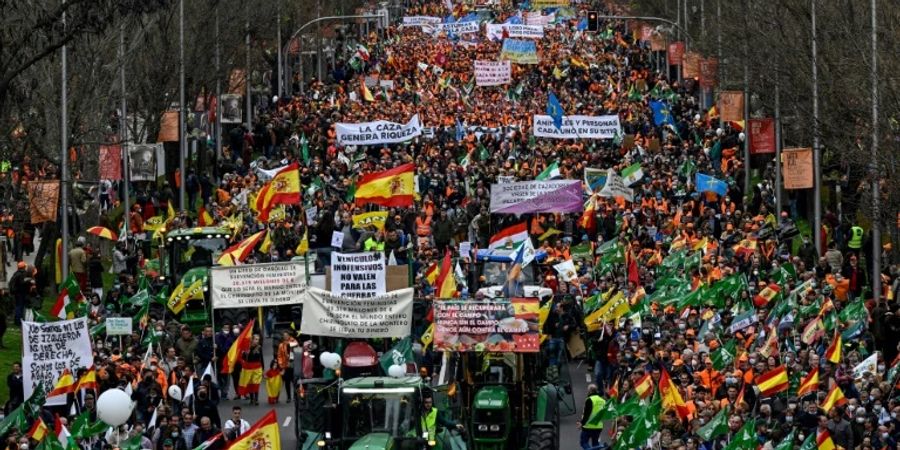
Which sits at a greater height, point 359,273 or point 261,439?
point 359,273

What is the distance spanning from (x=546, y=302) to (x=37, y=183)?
1147 cm

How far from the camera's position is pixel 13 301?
49531mm

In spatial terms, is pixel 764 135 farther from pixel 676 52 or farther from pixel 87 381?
pixel 87 381

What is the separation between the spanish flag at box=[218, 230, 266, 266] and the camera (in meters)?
45.6

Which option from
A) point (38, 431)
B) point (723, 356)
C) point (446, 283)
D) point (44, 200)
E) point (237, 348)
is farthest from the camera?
point (44, 200)

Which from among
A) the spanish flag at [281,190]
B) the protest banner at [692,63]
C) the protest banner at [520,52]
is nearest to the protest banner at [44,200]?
the spanish flag at [281,190]

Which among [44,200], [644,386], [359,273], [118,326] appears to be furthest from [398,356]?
[44,200]

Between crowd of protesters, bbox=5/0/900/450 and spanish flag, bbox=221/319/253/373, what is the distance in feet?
0.75

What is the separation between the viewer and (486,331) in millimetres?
33781

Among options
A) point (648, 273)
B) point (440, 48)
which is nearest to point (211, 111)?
point (440, 48)

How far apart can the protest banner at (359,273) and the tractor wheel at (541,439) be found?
24.7ft

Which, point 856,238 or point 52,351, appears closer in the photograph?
point 52,351

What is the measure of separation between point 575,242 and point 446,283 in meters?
11.0

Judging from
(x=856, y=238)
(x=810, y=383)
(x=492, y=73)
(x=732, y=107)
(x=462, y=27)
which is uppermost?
(x=462, y=27)
